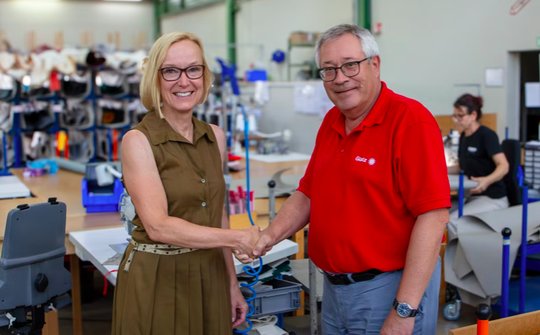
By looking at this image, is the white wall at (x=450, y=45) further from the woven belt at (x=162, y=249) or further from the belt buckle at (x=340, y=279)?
the woven belt at (x=162, y=249)

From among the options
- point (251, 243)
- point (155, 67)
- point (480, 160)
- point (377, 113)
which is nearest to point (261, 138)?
point (480, 160)

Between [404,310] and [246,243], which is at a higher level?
[246,243]

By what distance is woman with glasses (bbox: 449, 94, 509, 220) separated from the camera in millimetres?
4227

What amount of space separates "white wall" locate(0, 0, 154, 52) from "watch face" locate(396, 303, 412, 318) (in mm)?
12936

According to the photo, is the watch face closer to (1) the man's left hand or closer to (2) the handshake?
(1) the man's left hand

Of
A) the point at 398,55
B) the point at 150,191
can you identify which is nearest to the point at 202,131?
the point at 150,191

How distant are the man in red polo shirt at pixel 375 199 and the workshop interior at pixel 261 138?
5 cm

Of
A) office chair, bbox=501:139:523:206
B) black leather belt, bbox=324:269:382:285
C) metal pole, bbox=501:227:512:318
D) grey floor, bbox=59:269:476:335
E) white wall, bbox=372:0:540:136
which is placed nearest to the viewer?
black leather belt, bbox=324:269:382:285

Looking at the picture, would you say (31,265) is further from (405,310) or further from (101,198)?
(405,310)

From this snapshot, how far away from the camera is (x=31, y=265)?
2.67 m

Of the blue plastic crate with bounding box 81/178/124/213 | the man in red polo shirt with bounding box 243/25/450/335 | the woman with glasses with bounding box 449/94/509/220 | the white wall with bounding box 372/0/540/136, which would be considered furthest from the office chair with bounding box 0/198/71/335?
the white wall with bounding box 372/0/540/136

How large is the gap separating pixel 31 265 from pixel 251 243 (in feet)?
3.99

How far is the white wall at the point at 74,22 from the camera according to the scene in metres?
13.4

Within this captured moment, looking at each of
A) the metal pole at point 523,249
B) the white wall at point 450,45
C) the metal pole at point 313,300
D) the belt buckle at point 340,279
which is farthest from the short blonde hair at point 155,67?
the white wall at point 450,45
